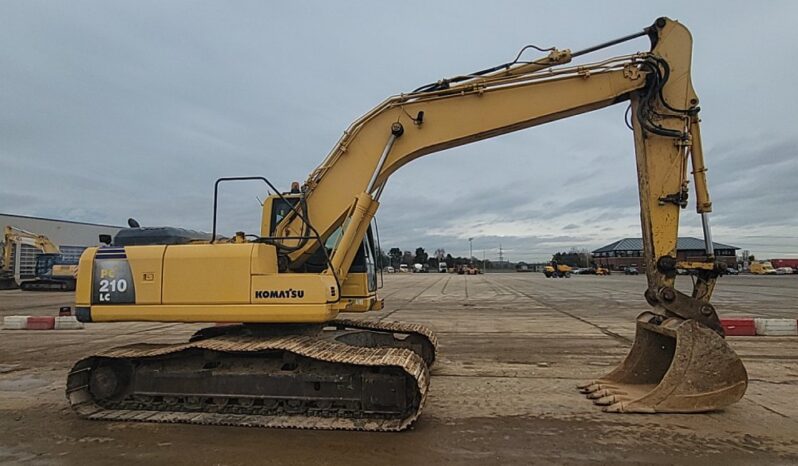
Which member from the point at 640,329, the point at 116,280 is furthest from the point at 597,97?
the point at 116,280

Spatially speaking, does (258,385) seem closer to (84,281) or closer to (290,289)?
(290,289)

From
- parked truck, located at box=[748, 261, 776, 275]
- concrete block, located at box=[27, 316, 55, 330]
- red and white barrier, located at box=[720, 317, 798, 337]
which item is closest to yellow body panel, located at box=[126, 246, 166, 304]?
concrete block, located at box=[27, 316, 55, 330]

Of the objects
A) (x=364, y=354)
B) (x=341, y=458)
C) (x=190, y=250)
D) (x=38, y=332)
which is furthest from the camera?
(x=38, y=332)

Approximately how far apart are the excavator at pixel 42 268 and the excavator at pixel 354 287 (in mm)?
31274

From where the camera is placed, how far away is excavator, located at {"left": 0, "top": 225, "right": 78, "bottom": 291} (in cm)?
3319

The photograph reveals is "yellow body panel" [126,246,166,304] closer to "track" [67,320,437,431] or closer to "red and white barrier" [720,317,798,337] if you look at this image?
"track" [67,320,437,431]

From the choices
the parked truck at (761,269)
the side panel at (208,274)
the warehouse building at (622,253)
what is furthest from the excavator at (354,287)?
the warehouse building at (622,253)

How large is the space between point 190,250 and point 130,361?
1498mm

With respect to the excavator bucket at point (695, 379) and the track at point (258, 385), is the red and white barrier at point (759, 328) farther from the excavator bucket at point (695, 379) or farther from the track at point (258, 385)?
the track at point (258, 385)

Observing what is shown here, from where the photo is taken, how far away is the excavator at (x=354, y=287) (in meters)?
5.82

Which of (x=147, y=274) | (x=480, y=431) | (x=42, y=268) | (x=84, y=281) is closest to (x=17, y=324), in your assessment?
(x=84, y=281)

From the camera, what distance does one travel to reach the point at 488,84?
6953mm

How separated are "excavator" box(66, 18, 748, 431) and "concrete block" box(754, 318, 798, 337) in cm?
712

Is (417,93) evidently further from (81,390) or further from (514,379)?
(81,390)
